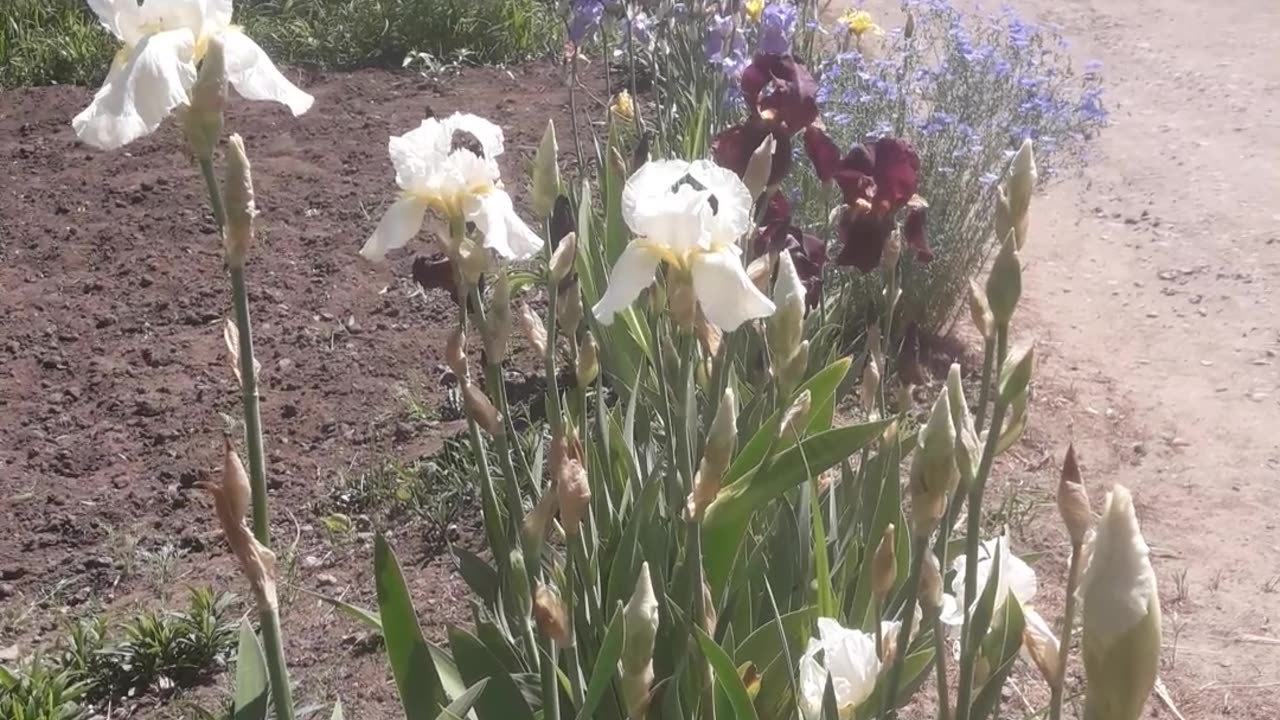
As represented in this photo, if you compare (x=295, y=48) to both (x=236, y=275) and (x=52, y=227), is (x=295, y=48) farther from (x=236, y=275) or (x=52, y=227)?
(x=236, y=275)

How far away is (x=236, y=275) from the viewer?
33.3 inches

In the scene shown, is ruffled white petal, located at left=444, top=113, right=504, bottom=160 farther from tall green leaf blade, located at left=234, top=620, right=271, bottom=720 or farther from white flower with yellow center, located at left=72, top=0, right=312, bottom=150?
tall green leaf blade, located at left=234, top=620, right=271, bottom=720

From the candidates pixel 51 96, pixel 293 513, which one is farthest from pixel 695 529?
pixel 51 96

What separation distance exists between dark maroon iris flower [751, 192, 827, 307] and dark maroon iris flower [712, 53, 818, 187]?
0.07 m

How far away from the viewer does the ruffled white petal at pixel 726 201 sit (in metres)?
1.19

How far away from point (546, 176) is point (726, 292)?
1.11ft

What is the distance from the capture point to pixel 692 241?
3.85ft

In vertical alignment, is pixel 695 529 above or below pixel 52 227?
above

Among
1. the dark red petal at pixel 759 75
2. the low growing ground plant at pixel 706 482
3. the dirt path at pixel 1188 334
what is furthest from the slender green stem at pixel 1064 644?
the dirt path at pixel 1188 334

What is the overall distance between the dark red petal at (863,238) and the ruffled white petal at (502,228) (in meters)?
0.63

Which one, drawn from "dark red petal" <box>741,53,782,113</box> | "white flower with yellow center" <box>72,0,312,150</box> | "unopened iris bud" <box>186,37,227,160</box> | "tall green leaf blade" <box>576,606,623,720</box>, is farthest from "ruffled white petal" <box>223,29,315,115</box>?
"dark red petal" <box>741,53,782,113</box>

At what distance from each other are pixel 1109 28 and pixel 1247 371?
3739 mm

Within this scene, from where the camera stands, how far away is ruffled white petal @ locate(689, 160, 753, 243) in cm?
119

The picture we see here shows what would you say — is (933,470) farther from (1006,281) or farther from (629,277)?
(629,277)
